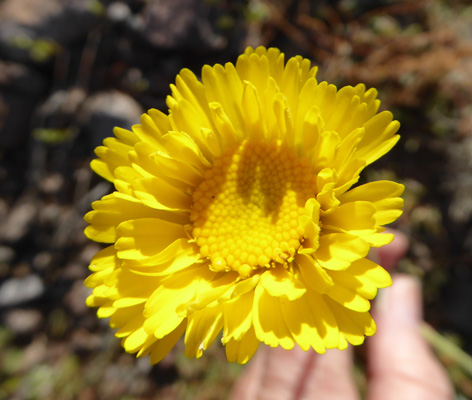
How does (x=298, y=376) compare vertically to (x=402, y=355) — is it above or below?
below

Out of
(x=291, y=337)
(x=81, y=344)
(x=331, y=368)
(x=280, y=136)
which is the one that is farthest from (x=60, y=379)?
(x=280, y=136)

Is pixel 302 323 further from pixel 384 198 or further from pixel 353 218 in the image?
pixel 384 198

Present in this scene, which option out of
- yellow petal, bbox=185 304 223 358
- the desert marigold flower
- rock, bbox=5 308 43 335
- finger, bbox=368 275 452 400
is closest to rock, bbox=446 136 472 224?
finger, bbox=368 275 452 400

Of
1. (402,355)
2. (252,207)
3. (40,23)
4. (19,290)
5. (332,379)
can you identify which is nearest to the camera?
(252,207)

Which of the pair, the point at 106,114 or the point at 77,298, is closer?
the point at 106,114

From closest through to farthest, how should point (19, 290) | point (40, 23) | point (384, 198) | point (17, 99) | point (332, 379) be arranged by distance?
point (384, 198)
point (332, 379)
point (40, 23)
point (17, 99)
point (19, 290)

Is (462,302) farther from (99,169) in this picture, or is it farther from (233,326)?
(99,169)

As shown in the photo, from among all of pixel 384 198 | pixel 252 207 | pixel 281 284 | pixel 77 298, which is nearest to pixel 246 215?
pixel 252 207

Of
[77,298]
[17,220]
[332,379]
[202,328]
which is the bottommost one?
[77,298]
